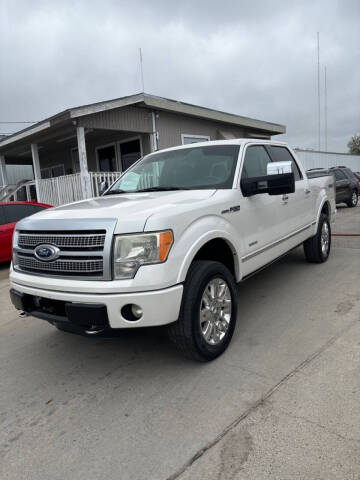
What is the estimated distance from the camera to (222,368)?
9.76 ft

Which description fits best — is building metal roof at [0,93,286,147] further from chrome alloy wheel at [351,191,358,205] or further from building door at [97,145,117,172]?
chrome alloy wheel at [351,191,358,205]

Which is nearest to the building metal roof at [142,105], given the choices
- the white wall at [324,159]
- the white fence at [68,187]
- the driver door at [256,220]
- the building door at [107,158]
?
the white fence at [68,187]

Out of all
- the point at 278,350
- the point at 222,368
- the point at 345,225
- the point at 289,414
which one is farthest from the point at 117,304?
the point at 345,225

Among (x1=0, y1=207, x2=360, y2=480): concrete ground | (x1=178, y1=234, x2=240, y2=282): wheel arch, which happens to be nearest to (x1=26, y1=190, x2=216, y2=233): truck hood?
(x1=178, y1=234, x2=240, y2=282): wheel arch

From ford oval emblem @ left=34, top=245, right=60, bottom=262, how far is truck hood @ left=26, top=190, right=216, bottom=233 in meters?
0.24

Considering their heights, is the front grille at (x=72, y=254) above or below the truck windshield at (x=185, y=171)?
below

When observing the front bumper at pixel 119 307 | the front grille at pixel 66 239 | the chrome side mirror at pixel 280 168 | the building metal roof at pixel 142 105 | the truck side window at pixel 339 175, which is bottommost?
the front bumper at pixel 119 307

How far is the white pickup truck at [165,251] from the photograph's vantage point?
102 inches

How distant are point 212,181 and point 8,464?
2.77 meters

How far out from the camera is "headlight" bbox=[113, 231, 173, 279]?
259cm

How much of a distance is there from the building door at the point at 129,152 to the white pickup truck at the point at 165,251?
377 inches

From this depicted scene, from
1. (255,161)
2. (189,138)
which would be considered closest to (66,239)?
(255,161)

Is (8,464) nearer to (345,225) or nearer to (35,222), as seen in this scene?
(35,222)

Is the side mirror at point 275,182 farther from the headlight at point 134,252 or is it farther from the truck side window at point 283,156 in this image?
the headlight at point 134,252
